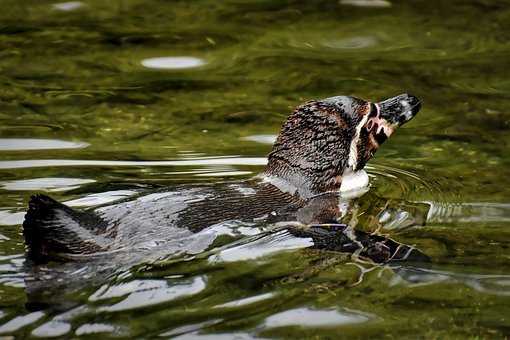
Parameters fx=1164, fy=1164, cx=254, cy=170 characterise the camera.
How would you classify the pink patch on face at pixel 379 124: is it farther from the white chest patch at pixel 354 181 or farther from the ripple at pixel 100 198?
the ripple at pixel 100 198

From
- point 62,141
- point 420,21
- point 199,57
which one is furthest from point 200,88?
point 420,21

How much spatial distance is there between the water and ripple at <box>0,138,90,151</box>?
2 centimetres

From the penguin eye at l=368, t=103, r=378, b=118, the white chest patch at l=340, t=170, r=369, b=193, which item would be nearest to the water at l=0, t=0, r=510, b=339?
the white chest patch at l=340, t=170, r=369, b=193

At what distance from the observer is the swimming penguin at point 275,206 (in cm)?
602

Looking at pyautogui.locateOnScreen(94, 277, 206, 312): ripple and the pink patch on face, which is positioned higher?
the pink patch on face

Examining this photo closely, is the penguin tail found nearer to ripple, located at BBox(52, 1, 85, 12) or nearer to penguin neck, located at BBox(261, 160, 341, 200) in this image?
penguin neck, located at BBox(261, 160, 341, 200)

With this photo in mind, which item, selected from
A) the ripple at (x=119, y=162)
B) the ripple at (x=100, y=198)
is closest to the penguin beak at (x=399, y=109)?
the ripple at (x=119, y=162)

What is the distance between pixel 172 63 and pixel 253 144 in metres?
1.95

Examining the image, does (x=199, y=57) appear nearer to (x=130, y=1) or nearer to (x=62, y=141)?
(x=130, y=1)

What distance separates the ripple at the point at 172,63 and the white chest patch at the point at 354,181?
3.02 m

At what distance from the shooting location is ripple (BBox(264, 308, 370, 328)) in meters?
5.58

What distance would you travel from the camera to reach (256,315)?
563 cm

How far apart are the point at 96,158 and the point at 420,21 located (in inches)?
165

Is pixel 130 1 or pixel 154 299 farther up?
pixel 130 1
